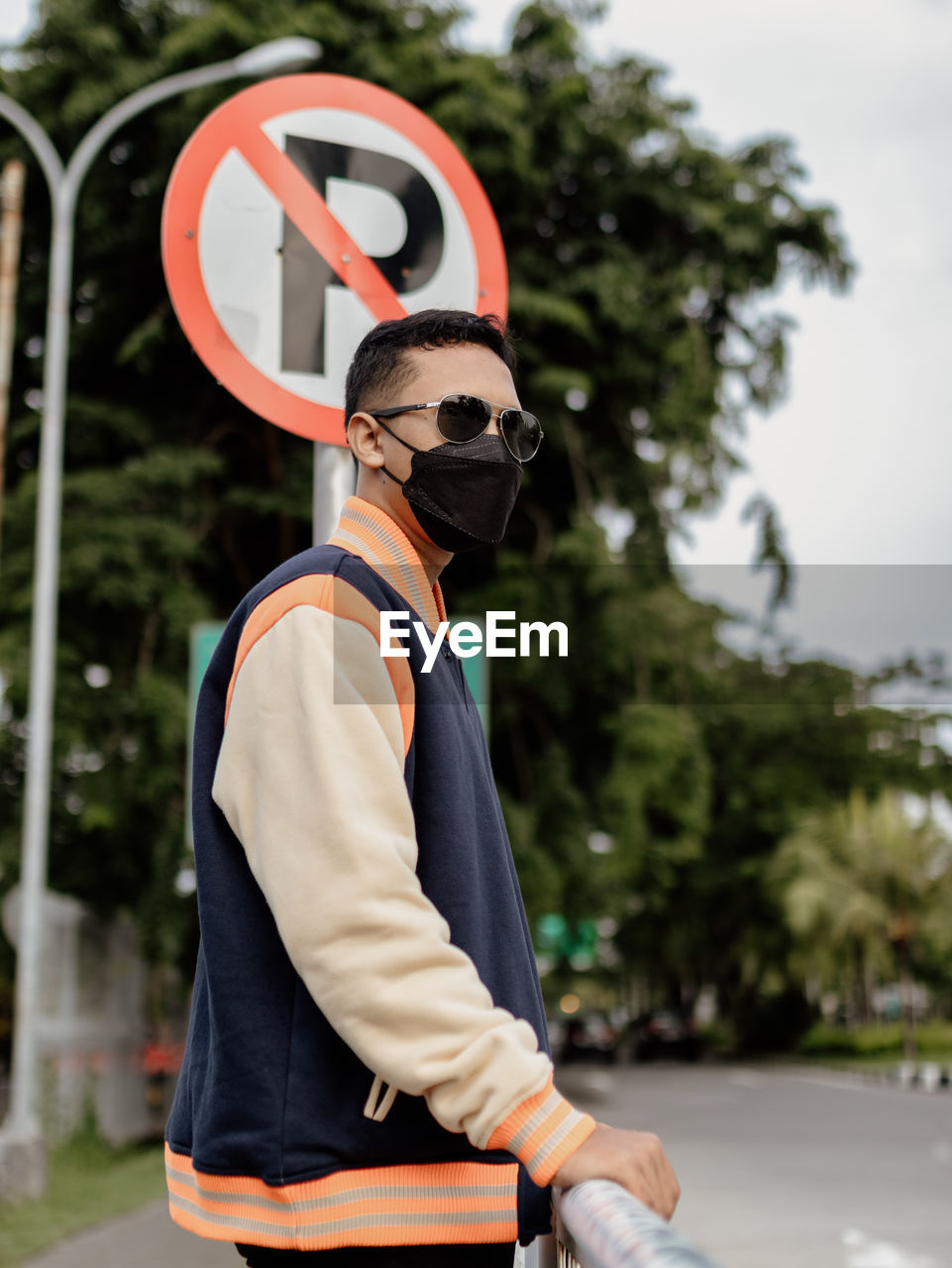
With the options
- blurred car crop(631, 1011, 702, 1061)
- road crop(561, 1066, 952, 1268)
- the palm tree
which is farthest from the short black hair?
blurred car crop(631, 1011, 702, 1061)

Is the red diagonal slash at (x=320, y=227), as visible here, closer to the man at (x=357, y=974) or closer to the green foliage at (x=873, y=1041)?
the man at (x=357, y=974)

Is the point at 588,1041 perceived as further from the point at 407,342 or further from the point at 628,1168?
the point at 628,1168

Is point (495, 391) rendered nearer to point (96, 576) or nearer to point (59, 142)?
point (96, 576)

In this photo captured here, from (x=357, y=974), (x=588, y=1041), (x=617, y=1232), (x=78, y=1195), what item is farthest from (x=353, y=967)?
(x=588, y=1041)

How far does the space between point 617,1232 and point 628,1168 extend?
135 mm

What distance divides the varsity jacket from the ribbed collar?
0.06 m

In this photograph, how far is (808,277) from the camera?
13.7 meters

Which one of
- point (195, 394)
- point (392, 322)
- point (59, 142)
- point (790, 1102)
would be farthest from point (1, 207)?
point (790, 1102)

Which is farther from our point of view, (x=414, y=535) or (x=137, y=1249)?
(x=137, y=1249)

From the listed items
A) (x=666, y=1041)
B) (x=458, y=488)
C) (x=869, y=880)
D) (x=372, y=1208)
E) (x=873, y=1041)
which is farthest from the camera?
(x=666, y=1041)

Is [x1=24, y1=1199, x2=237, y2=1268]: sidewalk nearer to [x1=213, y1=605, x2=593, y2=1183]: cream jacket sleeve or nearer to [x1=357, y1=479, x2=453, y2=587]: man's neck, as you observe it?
[x1=357, y1=479, x2=453, y2=587]: man's neck

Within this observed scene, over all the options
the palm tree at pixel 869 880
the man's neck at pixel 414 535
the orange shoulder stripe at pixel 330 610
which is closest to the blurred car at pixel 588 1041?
the palm tree at pixel 869 880

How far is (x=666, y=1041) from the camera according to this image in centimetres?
4397

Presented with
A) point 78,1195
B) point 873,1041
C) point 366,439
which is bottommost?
point 873,1041
